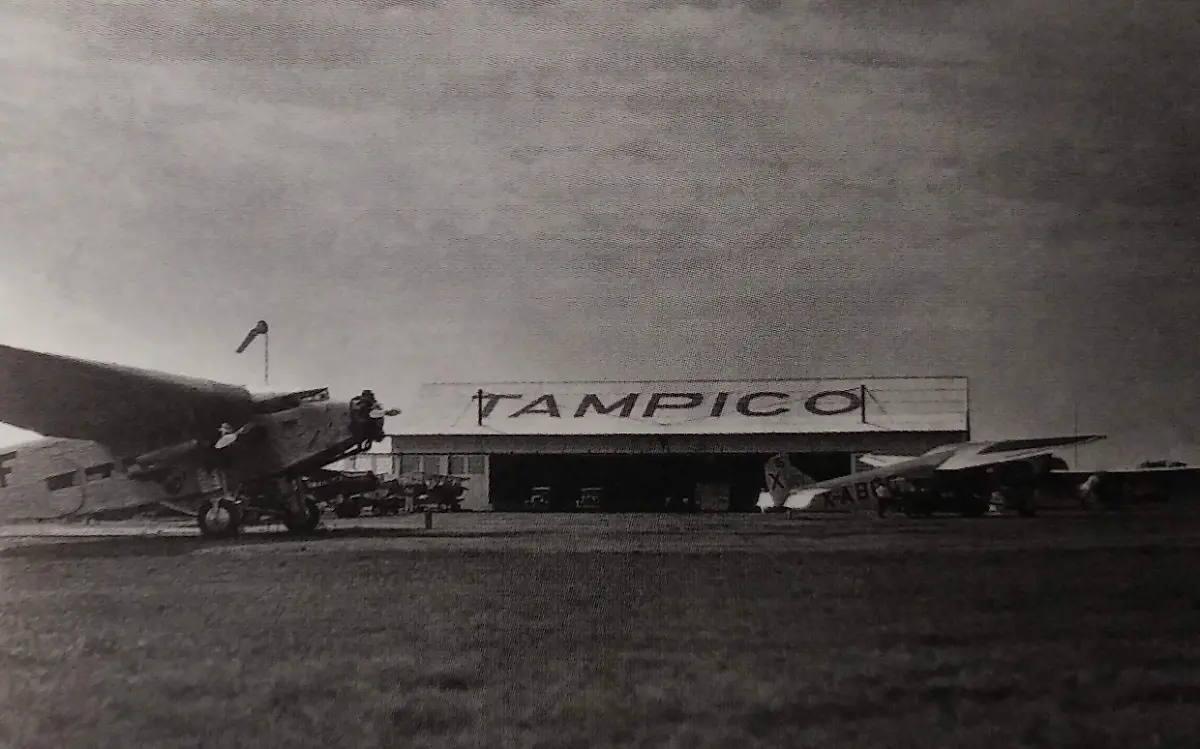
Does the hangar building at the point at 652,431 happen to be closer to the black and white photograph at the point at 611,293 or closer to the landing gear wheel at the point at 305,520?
the black and white photograph at the point at 611,293

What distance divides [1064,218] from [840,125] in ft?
2.51

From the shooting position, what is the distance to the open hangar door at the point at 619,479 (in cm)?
448

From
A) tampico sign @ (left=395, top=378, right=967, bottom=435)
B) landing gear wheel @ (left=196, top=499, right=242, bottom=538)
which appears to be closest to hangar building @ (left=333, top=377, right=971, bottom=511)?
tampico sign @ (left=395, top=378, right=967, bottom=435)

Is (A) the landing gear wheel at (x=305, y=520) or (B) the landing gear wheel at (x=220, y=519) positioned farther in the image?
(A) the landing gear wheel at (x=305, y=520)

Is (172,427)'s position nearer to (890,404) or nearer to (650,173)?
(650,173)

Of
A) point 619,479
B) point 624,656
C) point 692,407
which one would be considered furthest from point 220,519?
point 624,656

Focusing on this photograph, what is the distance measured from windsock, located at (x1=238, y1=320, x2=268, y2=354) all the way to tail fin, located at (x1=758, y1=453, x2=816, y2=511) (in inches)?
107

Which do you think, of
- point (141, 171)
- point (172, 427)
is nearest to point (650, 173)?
point (141, 171)

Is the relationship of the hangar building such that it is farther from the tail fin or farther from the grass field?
the grass field

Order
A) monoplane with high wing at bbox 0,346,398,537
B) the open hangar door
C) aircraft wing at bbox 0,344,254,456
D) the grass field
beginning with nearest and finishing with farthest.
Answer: the grass field → aircraft wing at bbox 0,344,254,456 → monoplane with high wing at bbox 0,346,398,537 → the open hangar door

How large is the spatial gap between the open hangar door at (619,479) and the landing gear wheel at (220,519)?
231 cm

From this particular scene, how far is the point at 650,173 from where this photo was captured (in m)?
3.22

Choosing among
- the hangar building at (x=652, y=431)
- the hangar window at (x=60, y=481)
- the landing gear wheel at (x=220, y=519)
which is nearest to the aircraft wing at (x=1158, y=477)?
the hangar building at (x=652, y=431)

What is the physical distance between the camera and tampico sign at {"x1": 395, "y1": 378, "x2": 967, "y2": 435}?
3311mm
